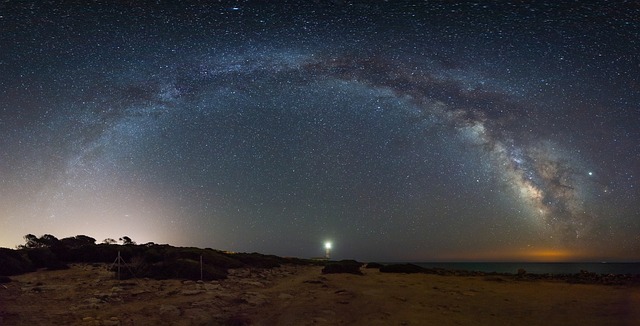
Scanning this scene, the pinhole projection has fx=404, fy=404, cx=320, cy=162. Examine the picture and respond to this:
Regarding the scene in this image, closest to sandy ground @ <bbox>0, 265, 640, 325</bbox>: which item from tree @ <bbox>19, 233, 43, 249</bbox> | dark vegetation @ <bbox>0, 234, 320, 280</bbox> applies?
dark vegetation @ <bbox>0, 234, 320, 280</bbox>

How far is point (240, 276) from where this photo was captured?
20.8m

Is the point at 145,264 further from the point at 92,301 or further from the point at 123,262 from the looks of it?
the point at 92,301

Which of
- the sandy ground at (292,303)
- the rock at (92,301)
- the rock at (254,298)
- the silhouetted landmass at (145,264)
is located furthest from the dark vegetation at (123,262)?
the rock at (92,301)

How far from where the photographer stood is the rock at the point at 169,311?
37.7ft

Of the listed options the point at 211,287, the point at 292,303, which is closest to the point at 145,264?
the point at 211,287

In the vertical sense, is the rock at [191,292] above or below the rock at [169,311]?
above

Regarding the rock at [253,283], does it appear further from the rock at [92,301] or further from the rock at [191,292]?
the rock at [92,301]

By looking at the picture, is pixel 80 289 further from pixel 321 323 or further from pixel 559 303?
pixel 559 303

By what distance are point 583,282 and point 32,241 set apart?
36.4m

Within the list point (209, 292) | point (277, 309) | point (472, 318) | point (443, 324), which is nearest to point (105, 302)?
point (209, 292)

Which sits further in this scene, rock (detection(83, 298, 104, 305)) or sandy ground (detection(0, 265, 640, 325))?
rock (detection(83, 298, 104, 305))

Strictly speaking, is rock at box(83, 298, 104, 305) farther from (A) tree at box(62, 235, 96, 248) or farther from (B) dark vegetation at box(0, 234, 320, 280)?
(A) tree at box(62, 235, 96, 248)

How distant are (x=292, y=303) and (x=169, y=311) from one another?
13.4ft

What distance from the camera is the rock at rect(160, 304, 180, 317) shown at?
11484mm
